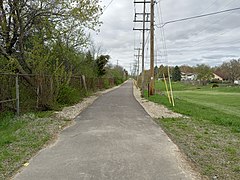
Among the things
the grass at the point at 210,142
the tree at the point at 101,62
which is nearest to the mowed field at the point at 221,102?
the grass at the point at 210,142

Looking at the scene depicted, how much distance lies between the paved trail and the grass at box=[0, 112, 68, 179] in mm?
283

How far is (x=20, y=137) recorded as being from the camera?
21.9ft

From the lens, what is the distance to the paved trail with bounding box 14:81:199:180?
4156 millimetres

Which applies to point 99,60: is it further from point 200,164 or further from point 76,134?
point 200,164

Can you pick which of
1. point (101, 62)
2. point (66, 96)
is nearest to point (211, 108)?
point (66, 96)

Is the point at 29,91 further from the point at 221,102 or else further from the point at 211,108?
the point at 221,102

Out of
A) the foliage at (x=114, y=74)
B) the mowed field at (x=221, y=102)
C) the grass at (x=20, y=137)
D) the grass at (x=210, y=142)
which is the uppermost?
the foliage at (x=114, y=74)

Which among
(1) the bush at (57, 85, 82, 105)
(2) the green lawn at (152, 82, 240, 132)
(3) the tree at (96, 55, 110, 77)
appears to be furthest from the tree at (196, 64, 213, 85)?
(1) the bush at (57, 85, 82, 105)

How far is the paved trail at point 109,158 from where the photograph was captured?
13.6ft

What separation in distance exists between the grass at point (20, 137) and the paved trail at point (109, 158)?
0.28 m

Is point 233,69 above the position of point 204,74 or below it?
above

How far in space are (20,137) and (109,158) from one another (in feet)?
9.83

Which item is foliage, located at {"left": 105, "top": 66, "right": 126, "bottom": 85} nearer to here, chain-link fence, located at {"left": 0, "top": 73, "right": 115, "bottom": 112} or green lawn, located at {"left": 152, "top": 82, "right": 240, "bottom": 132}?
green lawn, located at {"left": 152, "top": 82, "right": 240, "bottom": 132}

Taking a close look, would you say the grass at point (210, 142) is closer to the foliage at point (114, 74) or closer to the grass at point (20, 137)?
the grass at point (20, 137)
